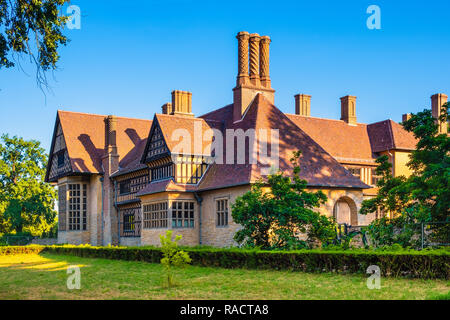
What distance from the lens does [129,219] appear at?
40844mm

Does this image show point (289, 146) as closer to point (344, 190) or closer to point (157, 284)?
point (344, 190)

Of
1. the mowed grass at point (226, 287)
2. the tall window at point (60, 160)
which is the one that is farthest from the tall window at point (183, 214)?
the tall window at point (60, 160)

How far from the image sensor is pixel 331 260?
1764cm

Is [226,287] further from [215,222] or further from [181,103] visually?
[181,103]

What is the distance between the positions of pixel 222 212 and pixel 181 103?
1227 cm

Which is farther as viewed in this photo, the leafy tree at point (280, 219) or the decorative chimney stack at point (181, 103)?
the decorative chimney stack at point (181, 103)

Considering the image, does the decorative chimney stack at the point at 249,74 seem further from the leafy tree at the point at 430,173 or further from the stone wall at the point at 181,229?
the leafy tree at the point at 430,173

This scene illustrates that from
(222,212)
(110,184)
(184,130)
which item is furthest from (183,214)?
(110,184)

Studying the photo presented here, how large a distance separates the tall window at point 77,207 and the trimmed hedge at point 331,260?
19.8 meters

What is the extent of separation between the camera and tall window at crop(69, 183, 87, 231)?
146 feet

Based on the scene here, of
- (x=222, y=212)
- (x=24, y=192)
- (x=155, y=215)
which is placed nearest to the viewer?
(x=222, y=212)

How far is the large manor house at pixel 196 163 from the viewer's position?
30.7 meters

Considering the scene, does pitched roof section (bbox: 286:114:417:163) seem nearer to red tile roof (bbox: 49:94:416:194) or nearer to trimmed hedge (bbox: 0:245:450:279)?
red tile roof (bbox: 49:94:416:194)

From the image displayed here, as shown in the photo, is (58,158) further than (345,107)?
Yes
